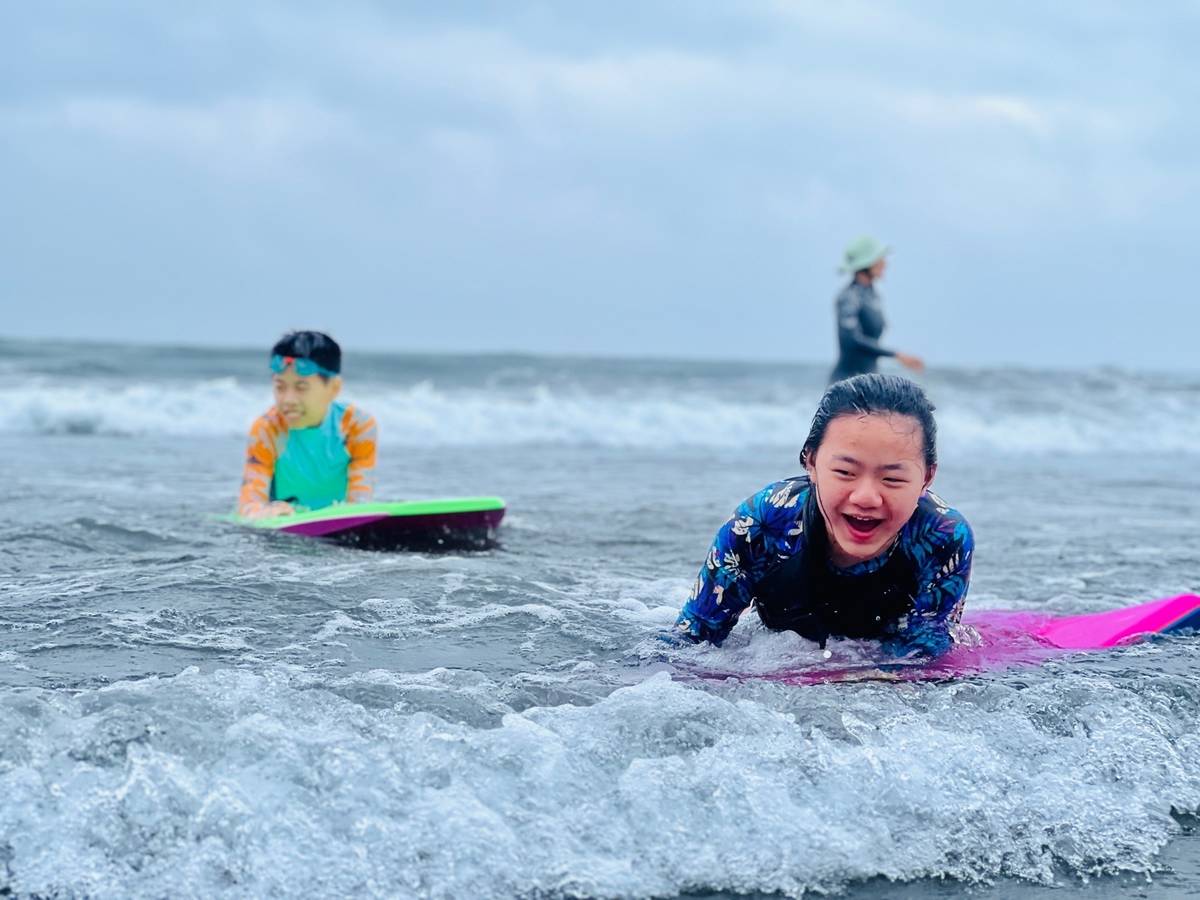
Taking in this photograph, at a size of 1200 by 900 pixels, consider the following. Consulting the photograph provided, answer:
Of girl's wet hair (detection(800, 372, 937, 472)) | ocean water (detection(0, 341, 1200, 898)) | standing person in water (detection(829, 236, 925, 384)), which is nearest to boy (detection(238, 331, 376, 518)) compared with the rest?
ocean water (detection(0, 341, 1200, 898))

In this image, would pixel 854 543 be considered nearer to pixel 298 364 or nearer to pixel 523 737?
pixel 523 737

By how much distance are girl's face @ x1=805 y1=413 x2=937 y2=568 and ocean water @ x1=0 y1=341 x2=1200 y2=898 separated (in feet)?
1.46

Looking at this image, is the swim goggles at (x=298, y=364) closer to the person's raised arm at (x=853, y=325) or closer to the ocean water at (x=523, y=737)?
the ocean water at (x=523, y=737)

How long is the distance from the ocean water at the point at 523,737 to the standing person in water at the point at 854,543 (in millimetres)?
155

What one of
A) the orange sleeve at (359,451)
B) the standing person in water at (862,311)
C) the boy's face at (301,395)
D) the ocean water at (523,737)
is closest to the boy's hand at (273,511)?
the ocean water at (523,737)

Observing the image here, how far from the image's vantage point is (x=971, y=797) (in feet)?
9.80

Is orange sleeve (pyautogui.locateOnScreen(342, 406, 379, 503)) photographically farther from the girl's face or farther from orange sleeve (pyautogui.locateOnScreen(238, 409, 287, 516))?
the girl's face

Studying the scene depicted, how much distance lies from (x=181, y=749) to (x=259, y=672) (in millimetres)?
793

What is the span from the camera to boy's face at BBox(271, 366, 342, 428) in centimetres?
690

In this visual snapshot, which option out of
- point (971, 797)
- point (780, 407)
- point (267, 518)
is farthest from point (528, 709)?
point (780, 407)

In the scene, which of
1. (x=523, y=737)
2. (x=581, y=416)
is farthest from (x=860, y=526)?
(x=581, y=416)

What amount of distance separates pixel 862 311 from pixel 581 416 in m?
7.98

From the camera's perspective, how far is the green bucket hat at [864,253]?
33.1ft

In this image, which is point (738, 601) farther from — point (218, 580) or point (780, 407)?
point (780, 407)
